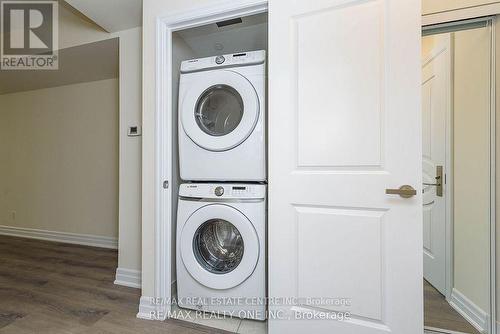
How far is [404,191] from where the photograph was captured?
1145 mm

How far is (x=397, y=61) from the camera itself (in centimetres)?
117

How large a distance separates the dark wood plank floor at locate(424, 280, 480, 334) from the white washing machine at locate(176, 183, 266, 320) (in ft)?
3.51

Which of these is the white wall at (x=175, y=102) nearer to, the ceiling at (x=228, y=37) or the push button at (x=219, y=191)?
the ceiling at (x=228, y=37)

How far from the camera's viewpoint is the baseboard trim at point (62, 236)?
3116 millimetres

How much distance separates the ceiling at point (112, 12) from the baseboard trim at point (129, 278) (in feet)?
6.94

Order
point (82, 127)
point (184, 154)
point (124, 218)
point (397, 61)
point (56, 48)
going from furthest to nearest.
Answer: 1. point (82, 127)
2. point (56, 48)
3. point (124, 218)
4. point (184, 154)
5. point (397, 61)

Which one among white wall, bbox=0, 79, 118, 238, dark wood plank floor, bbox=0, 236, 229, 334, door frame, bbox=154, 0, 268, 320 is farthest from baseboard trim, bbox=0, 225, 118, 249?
door frame, bbox=154, 0, 268, 320

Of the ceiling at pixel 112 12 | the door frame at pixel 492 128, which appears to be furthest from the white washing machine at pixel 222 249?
the ceiling at pixel 112 12

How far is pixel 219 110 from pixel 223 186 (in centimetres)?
57

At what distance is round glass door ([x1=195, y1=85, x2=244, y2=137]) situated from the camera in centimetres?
167

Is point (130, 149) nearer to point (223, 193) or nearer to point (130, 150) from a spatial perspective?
point (130, 150)

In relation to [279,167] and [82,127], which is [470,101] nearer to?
[279,167]

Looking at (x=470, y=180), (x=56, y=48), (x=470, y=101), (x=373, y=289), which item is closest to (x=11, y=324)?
(x=373, y=289)

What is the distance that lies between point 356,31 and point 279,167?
31.6 inches
